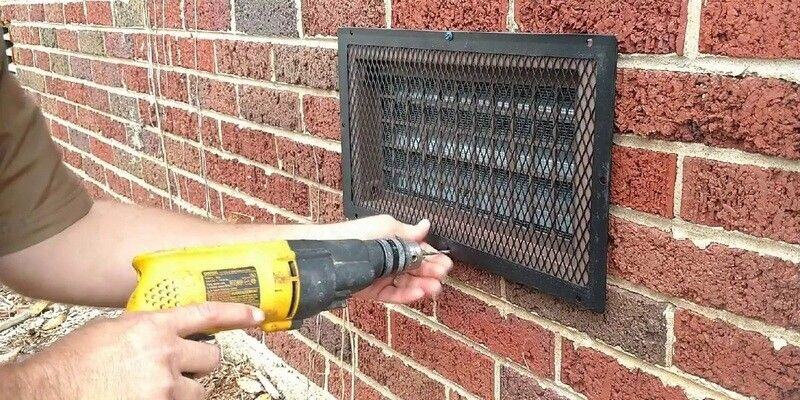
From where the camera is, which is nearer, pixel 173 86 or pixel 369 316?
pixel 369 316

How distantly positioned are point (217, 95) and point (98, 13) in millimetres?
1277

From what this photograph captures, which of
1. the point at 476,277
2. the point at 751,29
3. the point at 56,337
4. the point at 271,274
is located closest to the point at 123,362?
the point at 271,274

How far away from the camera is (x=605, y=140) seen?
1312 millimetres

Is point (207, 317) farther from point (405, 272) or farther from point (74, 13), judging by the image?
point (74, 13)

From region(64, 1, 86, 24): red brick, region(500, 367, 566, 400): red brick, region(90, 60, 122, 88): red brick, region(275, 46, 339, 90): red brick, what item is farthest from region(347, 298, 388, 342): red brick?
region(64, 1, 86, 24): red brick

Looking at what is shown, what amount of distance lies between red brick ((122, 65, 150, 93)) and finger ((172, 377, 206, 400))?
2.00 m

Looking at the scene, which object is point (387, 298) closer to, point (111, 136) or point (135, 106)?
point (135, 106)

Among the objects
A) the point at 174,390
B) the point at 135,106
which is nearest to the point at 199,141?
the point at 135,106

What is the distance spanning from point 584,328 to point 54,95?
12.4ft

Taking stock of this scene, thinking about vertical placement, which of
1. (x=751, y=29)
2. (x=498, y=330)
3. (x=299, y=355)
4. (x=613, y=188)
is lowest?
(x=299, y=355)

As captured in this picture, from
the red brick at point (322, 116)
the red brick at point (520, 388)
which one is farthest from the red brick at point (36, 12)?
the red brick at point (520, 388)

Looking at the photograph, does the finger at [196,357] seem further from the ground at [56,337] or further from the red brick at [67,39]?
the red brick at [67,39]

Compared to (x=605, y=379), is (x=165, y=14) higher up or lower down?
higher up

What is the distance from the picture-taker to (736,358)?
1.19m
